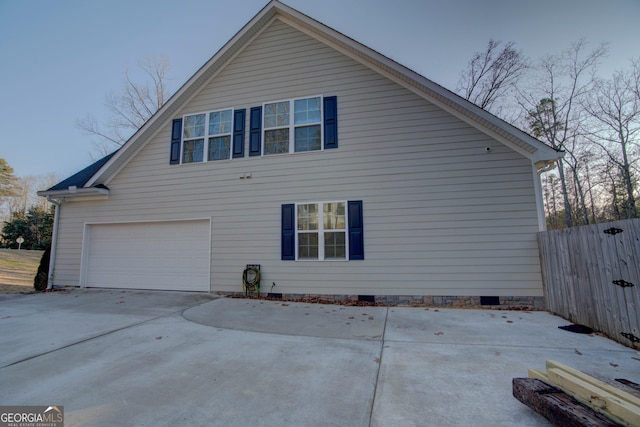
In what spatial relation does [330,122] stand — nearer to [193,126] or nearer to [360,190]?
[360,190]

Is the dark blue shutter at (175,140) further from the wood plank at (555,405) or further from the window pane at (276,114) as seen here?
the wood plank at (555,405)

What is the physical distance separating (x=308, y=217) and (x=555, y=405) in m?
5.82

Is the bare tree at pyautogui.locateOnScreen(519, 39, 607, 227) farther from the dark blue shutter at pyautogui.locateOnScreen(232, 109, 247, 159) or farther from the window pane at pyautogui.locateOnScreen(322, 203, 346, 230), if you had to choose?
the dark blue shutter at pyautogui.locateOnScreen(232, 109, 247, 159)

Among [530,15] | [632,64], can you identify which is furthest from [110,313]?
[632,64]

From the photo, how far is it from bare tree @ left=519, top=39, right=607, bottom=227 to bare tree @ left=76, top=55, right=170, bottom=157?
19.1m

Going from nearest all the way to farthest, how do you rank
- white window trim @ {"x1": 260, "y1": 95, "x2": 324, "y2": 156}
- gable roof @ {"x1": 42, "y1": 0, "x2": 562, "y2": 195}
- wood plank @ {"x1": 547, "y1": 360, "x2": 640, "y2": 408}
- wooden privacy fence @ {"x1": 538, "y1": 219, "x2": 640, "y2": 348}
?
wood plank @ {"x1": 547, "y1": 360, "x2": 640, "y2": 408}
wooden privacy fence @ {"x1": 538, "y1": 219, "x2": 640, "y2": 348}
gable roof @ {"x1": 42, "y1": 0, "x2": 562, "y2": 195}
white window trim @ {"x1": 260, "y1": 95, "x2": 324, "y2": 156}

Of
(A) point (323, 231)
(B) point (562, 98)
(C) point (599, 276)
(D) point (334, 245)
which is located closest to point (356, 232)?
(D) point (334, 245)

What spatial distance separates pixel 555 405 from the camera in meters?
1.97

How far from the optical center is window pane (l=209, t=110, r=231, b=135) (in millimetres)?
8305

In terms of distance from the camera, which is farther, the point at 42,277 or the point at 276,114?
the point at 42,277

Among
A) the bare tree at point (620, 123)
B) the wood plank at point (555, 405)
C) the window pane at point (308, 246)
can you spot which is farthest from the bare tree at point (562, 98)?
the wood plank at point (555, 405)

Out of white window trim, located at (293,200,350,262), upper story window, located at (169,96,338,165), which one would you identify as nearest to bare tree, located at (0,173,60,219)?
upper story window, located at (169,96,338,165)

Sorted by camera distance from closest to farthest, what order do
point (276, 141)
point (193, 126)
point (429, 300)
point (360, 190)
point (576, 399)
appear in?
1. point (576, 399)
2. point (429, 300)
3. point (360, 190)
4. point (276, 141)
5. point (193, 126)

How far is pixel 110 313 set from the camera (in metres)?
5.79
